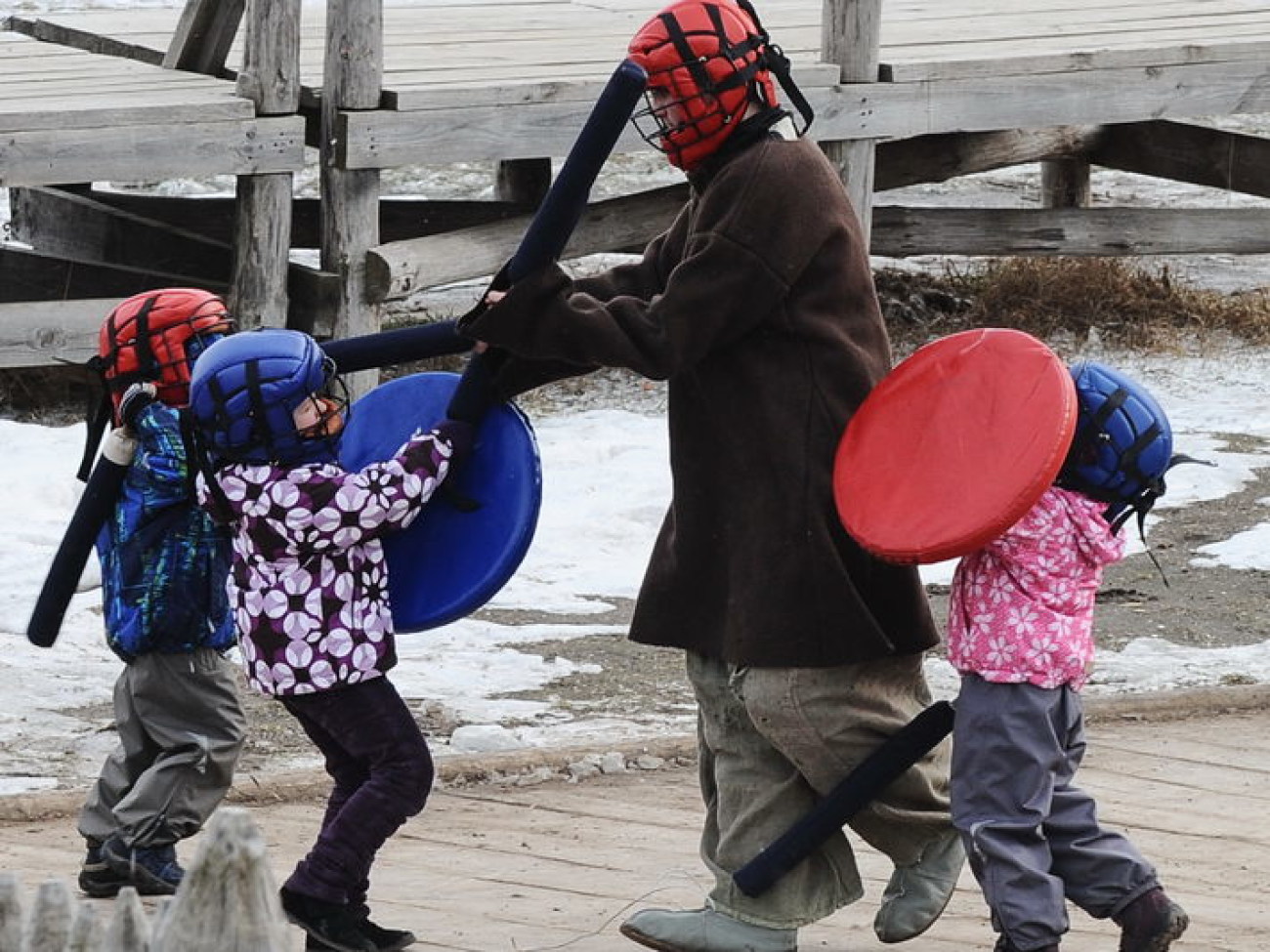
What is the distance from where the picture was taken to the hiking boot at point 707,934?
4.17m

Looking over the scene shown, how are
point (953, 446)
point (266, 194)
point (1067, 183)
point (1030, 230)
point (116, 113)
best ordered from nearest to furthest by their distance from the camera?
point (953, 446), point (116, 113), point (266, 194), point (1030, 230), point (1067, 183)

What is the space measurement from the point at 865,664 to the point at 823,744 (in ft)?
0.54

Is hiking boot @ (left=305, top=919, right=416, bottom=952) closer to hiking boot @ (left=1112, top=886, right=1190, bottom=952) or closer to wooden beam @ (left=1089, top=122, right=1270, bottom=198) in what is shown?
hiking boot @ (left=1112, top=886, right=1190, bottom=952)

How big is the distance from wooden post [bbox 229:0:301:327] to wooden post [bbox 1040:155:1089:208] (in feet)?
16.5

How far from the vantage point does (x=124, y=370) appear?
182 inches

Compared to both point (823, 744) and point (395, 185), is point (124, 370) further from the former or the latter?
point (395, 185)

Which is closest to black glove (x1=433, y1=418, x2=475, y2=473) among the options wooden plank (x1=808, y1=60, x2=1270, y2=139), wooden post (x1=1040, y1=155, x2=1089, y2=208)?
wooden plank (x1=808, y1=60, x2=1270, y2=139)

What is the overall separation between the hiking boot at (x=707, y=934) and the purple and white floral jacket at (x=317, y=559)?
67 centimetres

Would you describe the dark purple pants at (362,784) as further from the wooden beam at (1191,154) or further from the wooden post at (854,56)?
the wooden beam at (1191,154)

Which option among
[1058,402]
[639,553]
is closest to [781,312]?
[1058,402]

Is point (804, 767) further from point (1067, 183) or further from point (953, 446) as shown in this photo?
point (1067, 183)

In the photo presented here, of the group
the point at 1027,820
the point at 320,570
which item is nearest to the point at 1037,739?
the point at 1027,820

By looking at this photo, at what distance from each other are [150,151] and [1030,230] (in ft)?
14.7

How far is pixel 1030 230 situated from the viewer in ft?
36.1
